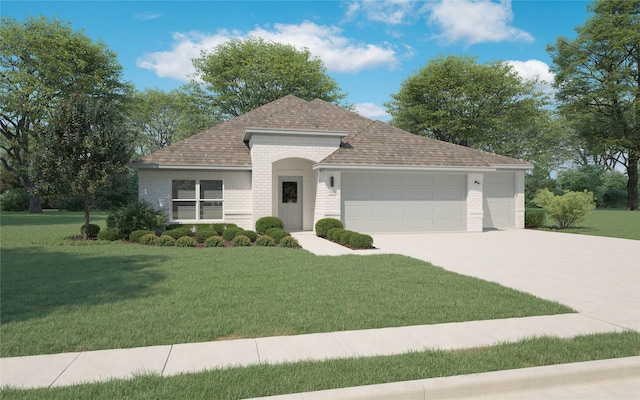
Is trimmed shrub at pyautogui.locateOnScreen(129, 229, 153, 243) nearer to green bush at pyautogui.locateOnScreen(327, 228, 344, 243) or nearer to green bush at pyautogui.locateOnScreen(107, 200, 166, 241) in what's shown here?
green bush at pyautogui.locateOnScreen(107, 200, 166, 241)

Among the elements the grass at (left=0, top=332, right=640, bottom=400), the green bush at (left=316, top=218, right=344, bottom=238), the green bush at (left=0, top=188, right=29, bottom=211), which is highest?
the green bush at (left=0, top=188, right=29, bottom=211)

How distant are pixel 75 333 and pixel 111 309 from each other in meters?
0.97

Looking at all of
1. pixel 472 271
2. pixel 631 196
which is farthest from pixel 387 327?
pixel 631 196

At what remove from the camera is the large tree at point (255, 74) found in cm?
3631

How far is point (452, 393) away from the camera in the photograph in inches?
136

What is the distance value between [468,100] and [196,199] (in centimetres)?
2997

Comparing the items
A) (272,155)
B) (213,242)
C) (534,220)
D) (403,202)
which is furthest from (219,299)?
(534,220)

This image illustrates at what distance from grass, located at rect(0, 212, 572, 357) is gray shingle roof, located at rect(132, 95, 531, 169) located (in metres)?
7.55

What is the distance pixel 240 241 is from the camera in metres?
13.2

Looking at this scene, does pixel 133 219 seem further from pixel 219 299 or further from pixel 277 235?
pixel 219 299

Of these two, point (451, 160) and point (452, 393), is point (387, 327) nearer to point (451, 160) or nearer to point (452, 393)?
point (452, 393)

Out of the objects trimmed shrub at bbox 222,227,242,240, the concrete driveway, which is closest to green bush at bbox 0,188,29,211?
trimmed shrub at bbox 222,227,242,240

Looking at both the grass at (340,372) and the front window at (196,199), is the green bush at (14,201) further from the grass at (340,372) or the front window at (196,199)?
the grass at (340,372)

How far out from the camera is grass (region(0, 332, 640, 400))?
3.34 metres
